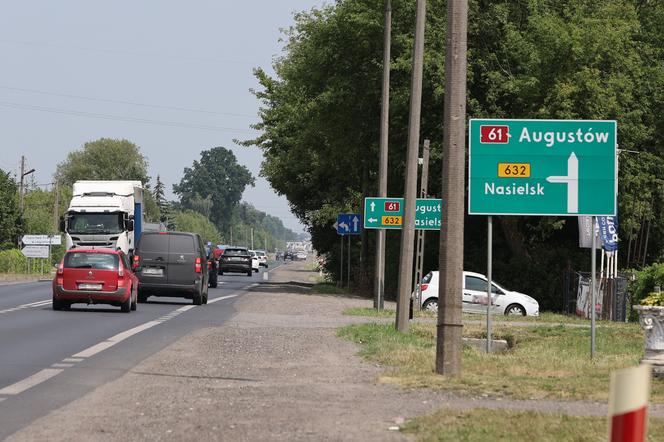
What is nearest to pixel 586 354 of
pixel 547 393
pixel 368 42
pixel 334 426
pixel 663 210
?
pixel 547 393

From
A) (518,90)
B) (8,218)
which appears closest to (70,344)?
(518,90)

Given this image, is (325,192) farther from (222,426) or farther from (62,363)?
(222,426)

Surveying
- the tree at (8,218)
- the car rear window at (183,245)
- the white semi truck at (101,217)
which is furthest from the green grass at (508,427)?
the tree at (8,218)

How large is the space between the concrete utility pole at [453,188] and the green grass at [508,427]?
12.9 ft

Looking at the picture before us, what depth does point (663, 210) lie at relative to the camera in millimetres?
44062

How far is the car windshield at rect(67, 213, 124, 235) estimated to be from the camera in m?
46.1

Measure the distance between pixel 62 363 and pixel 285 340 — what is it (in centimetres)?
563

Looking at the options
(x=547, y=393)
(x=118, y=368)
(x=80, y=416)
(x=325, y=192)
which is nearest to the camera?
(x=80, y=416)

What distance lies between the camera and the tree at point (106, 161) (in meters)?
179

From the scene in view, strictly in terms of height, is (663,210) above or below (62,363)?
above

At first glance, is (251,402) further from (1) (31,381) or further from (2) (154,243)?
(2) (154,243)

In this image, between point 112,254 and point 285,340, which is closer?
point 285,340

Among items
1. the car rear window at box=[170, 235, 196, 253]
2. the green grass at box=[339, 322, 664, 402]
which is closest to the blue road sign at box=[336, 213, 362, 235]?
the car rear window at box=[170, 235, 196, 253]

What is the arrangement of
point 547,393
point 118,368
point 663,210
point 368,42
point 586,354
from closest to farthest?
1. point 547,393
2. point 118,368
3. point 586,354
4. point 663,210
5. point 368,42
